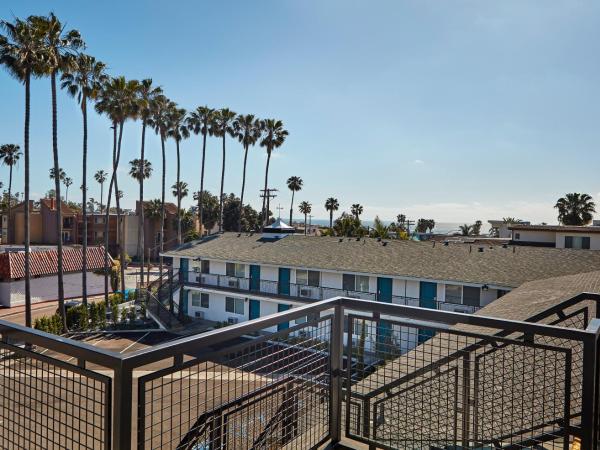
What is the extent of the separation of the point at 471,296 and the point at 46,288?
3436 cm

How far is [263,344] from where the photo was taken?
10.0 ft

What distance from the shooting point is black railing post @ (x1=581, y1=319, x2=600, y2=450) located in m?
2.44

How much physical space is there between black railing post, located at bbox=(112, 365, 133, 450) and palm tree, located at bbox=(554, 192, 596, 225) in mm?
65845

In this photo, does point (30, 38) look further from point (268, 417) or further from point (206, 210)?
point (206, 210)

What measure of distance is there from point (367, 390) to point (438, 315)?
132 centimetres

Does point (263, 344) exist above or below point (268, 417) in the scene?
above

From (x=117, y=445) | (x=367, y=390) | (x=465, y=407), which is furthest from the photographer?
(x=367, y=390)

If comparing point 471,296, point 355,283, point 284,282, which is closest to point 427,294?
point 471,296

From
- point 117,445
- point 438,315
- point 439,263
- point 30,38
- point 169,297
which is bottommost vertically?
point 169,297

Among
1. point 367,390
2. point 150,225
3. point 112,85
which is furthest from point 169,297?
point 150,225

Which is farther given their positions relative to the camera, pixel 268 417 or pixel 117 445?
pixel 268 417

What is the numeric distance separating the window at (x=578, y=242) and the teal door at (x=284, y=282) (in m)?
23.8

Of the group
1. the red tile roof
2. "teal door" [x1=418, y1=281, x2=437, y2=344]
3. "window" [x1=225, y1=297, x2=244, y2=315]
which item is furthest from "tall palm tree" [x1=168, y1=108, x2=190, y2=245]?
"teal door" [x1=418, y1=281, x2=437, y2=344]

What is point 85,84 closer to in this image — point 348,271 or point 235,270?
point 235,270
